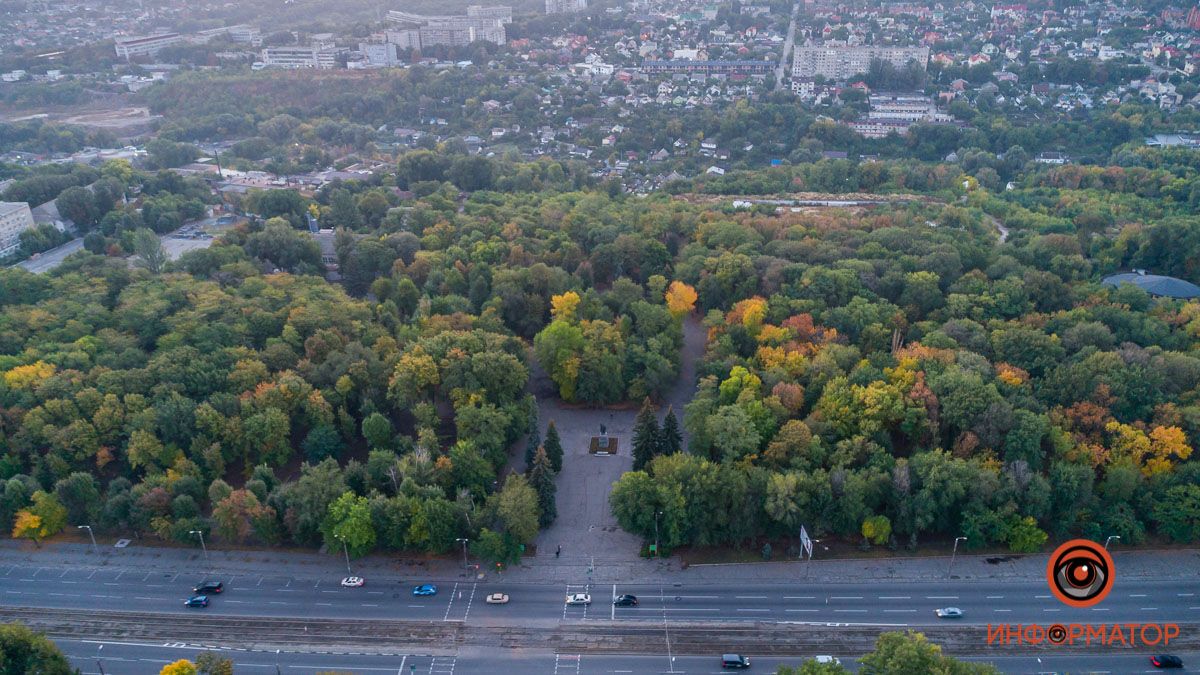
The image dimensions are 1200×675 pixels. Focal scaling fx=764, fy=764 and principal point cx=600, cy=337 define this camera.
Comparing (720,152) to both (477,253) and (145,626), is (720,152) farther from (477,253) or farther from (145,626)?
(145,626)

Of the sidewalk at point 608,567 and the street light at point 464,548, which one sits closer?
the sidewalk at point 608,567

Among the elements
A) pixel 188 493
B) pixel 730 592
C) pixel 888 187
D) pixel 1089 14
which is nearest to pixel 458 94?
pixel 888 187

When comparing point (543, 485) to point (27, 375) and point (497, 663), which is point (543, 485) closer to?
point (497, 663)

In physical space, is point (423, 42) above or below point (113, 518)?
above

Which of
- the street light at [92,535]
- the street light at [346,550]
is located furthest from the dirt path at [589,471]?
the street light at [92,535]

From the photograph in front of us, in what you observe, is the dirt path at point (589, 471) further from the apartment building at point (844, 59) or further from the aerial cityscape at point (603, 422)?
the apartment building at point (844, 59)

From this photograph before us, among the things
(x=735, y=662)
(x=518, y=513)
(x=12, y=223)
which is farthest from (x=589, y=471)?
(x=12, y=223)

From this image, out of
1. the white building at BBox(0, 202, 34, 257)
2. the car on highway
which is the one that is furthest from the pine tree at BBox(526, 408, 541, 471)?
the white building at BBox(0, 202, 34, 257)
